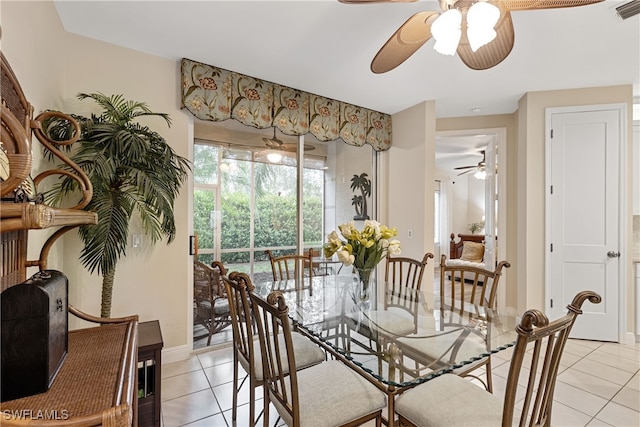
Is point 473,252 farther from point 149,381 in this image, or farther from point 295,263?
point 149,381

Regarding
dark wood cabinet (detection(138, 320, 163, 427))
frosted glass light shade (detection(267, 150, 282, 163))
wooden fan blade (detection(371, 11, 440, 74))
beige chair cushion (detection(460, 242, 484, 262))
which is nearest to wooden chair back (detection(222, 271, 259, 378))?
dark wood cabinet (detection(138, 320, 163, 427))

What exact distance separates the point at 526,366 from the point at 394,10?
121 inches

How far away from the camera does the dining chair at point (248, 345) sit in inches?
58.7

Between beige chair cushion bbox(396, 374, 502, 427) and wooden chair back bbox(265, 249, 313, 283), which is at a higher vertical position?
wooden chair back bbox(265, 249, 313, 283)

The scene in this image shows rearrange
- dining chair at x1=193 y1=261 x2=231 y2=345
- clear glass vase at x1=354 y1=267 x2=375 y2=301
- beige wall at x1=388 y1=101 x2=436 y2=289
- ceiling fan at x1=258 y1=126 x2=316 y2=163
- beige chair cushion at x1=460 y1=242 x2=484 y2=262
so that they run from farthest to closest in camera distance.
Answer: beige chair cushion at x1=460 y1=242 x2=484 y2=262 < beige wall at x1=388 y1=101 x2=436 y2=289 < ceiling fan at x1=258 y1=126 x2=316 y2=163 < dining chair at x1=193 y1=261 x2=231 y2=345 < clear glass vase at x1=354 y1=267 x2=375 y2=301

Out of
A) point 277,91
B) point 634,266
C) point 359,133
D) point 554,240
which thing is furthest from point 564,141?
point 277,91

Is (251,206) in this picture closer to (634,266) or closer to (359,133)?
(359,133)

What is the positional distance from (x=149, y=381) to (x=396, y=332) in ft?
4.88

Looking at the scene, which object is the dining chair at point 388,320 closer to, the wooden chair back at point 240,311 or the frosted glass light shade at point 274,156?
the wooden chair back at point 240,311

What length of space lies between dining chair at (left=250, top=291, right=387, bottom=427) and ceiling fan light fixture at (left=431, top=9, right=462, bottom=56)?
1416 millimetres

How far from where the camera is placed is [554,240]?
332 centimetres

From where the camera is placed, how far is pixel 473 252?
6512 millimetres

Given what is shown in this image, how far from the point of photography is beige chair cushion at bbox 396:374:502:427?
1254mm

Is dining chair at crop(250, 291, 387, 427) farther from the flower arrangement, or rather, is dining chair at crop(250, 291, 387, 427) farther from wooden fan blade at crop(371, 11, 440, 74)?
wooden fan blade at crop(371, 11, 440, 74)
